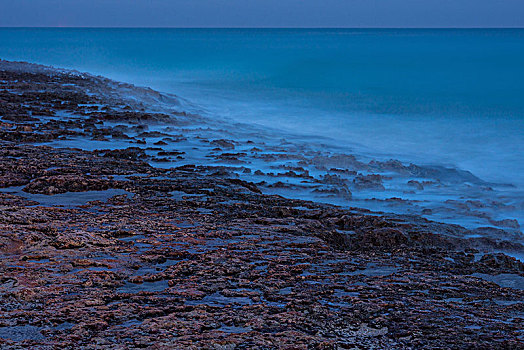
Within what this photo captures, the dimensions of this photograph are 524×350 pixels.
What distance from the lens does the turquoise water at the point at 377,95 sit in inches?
576

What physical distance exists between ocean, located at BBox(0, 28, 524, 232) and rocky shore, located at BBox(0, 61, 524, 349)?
4815 millimetres

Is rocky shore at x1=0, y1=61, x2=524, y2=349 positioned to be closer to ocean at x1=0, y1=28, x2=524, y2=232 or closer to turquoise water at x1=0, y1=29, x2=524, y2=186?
ocean at x1=0, y1=28, x2=524, y2=232

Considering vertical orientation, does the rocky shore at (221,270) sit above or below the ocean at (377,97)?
below

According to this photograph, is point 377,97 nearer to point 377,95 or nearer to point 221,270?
point 377,95

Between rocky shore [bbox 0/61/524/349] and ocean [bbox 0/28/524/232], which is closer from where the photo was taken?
rocky shore [bbox 0/61/524/349]

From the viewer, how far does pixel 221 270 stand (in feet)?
10.8

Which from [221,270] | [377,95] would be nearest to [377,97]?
[377,95]

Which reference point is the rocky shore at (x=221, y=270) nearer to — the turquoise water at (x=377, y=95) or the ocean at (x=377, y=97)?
the ocean at (x=377, y=97)

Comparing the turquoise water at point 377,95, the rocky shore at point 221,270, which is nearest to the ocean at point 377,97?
the turquoise water at point 377,95

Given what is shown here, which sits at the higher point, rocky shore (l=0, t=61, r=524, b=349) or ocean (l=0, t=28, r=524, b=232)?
ocean (l=0, t=28, r=524, b=232)

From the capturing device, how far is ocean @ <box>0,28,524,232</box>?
14055 millimetres

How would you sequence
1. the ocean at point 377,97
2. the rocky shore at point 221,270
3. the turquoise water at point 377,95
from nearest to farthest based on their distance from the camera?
the rocky shore at point 221,270 → the ocean at point 377,97 → the turquoise water at point 377,95

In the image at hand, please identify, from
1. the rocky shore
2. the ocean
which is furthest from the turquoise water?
the rocky shore

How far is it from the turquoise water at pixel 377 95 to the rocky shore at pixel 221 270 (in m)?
7.33
